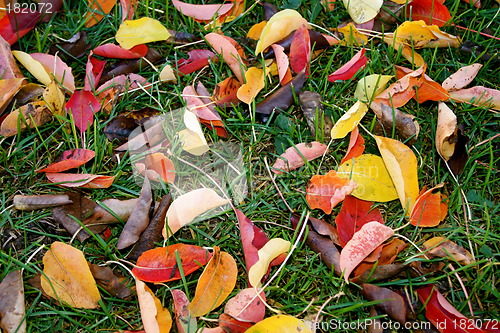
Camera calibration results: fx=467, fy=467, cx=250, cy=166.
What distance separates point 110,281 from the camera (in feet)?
5.15

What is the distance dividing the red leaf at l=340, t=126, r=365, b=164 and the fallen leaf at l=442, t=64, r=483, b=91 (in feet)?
1.49

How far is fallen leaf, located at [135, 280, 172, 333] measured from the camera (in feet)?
4.85

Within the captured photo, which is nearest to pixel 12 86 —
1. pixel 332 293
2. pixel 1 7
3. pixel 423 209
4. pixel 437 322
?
pixel 1 7

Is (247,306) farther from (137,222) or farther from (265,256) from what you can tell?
(137,222)

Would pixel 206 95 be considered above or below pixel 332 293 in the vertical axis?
above

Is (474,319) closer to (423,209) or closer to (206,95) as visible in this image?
(423,209)

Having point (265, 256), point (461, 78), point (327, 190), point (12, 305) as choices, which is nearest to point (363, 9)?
point (461, 78)

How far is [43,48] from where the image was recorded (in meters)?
2.07

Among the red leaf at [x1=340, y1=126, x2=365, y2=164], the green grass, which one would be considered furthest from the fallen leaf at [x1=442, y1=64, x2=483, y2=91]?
the red leaf at [x1=340, y1=126, x2=365, y2=164]

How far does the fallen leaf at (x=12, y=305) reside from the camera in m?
1.51

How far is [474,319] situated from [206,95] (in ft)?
4.17

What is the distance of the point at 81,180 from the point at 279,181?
736 mm

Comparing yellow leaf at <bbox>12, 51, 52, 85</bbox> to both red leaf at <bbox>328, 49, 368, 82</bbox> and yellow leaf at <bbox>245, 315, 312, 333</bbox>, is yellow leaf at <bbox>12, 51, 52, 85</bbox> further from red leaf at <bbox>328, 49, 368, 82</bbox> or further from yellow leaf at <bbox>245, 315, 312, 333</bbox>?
yellow leaf at <bbox>245, 315, 312, 333</bbox>

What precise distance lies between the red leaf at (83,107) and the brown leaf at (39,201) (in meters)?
0.30
